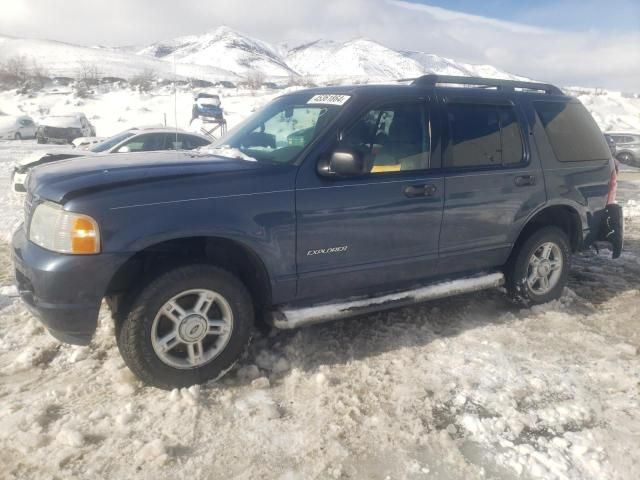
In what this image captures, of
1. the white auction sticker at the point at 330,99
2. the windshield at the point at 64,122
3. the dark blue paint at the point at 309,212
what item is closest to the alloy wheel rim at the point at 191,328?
the dark blue paint at the point at 309,212

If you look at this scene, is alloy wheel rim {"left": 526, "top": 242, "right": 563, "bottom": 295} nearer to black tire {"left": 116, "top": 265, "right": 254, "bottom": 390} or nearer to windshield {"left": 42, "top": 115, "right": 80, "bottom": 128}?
black tire {"left": 116, "top": 265, "right": 254, "bottom": 390}

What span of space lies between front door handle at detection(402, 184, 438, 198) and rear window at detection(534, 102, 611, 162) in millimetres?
1487

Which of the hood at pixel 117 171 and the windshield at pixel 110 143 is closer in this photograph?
the hood at pixel 117 171

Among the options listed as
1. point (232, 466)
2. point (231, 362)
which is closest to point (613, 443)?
point (232, 466)

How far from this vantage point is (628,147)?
763 inches

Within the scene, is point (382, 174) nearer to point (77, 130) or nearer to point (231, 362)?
point (231, 362)

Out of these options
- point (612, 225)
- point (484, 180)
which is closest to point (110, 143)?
point (484, 180)

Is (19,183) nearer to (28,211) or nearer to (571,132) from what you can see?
(28,211)

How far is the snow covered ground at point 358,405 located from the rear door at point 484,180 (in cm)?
68

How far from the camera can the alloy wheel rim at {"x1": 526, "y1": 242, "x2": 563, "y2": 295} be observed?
15.0 ft

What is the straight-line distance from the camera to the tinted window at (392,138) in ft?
11.7

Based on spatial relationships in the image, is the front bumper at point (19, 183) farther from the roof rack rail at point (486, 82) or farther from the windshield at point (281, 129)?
the roof rack rail at point (486, 82)

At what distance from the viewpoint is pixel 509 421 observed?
2.92 meters

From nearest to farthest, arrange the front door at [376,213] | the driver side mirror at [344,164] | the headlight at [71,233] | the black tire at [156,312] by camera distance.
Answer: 1. the headlight at [71,233]
2. the black tire at [156,312]
3. the driver side mirror at [344,164]
4. the front door at [376,213]
